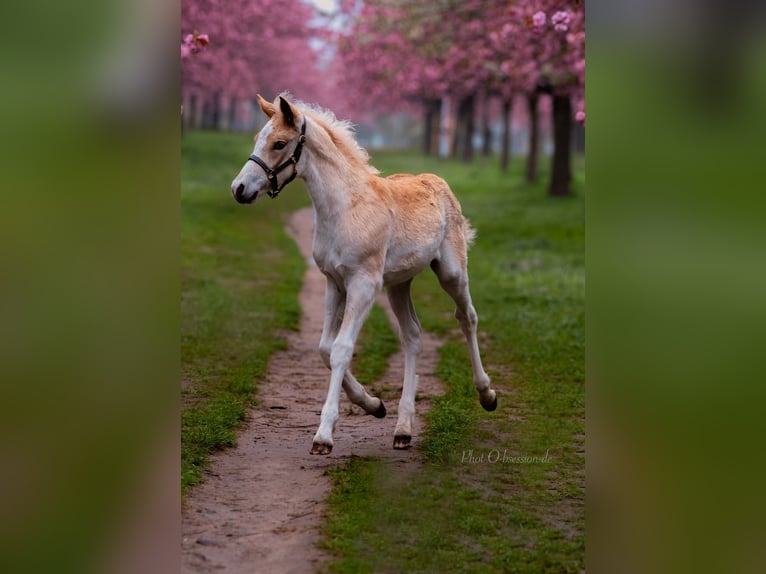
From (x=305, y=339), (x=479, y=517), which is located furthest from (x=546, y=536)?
(x=305, y=339)

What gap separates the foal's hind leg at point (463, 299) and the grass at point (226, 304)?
1880 mm

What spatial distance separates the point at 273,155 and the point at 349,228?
28.3 inches

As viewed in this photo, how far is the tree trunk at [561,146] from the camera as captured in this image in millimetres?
25812

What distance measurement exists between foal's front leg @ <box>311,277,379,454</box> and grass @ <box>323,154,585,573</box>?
266 millimetres

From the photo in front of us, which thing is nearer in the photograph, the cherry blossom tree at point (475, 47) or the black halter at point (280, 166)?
the black halter at point (280, 166)

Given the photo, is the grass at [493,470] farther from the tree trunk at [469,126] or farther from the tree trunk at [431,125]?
the tree trunk at [431,125]

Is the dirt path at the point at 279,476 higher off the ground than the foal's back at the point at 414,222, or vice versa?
the foal's back at the point at 414,222

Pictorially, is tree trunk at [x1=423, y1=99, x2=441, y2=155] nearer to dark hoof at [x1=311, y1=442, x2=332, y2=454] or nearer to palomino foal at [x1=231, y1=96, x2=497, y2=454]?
palomino foal at [x1=231, y1=96, x2=497, y2=454]

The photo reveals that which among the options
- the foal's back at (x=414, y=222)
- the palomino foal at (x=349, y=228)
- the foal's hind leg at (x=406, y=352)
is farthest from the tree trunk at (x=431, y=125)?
the palomino foal at (x=349, y=228)

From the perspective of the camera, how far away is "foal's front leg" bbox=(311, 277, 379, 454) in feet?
21.4

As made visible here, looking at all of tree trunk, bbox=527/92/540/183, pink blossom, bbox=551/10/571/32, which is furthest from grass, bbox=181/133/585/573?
tree trunk, bbox=527/92/540/183
